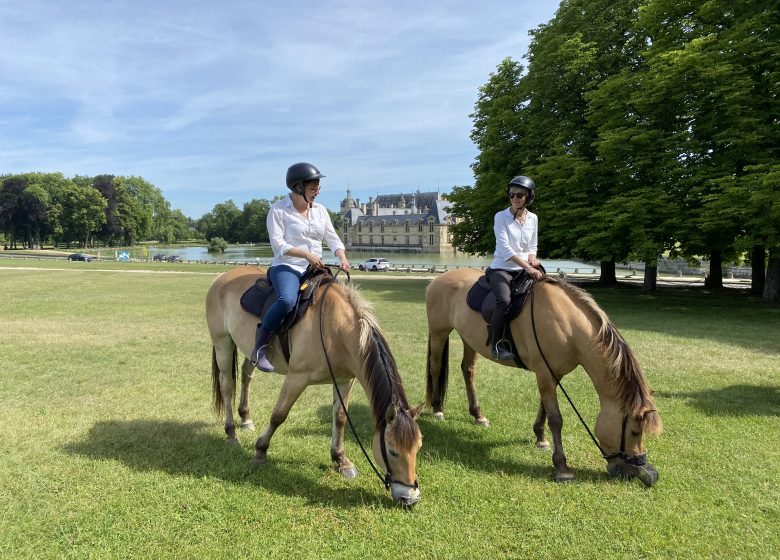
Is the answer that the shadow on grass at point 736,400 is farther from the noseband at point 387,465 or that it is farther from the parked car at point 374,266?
the parked car at point 374,266

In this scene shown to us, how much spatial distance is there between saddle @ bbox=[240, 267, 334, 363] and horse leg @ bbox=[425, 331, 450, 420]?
2184mm

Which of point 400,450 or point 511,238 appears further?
point 511,238

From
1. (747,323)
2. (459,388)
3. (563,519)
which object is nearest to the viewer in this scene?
(563,519)

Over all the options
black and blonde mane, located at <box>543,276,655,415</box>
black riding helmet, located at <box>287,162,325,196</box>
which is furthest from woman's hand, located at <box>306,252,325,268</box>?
black and blonde mane, located at <box>543,276,655,415</box>

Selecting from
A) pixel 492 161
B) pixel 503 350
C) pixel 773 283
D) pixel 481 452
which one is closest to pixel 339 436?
pixel 481 452

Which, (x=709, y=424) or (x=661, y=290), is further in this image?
(x=661, y=290)

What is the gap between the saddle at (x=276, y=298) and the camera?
460 centimetres

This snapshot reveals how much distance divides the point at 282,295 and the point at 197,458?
2109 mm

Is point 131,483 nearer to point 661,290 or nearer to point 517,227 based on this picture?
point 517,227

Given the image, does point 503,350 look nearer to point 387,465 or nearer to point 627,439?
point 627,439

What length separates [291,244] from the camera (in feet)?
15.3

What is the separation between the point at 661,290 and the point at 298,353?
82.3 ft

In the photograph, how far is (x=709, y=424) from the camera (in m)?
5.84

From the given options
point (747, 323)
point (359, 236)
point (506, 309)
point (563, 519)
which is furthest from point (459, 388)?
point (359, 236)
